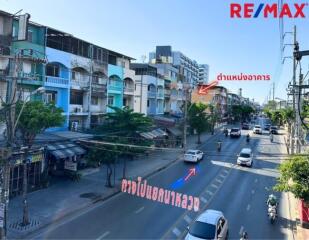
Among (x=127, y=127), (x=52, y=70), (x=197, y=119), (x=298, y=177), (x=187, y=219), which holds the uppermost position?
(x=52, y=70)

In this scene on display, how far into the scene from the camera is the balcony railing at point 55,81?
3182cm

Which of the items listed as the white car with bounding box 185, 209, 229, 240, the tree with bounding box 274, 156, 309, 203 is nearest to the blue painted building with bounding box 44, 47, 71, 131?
the white car with bounding box 185, 209, 229, 240

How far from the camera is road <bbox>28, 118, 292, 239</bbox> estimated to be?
18984 millimetres

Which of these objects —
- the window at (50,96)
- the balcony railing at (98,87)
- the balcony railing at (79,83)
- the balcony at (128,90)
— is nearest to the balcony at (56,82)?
the window at (50,96)

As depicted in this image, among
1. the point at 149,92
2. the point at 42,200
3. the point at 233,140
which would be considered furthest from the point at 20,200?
the point at 233,140

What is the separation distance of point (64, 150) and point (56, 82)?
282 inches

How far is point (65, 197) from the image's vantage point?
81.7 ft

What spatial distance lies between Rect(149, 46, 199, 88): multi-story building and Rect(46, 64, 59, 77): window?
4291cm

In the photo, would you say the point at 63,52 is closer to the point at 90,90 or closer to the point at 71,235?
the point at 90,90

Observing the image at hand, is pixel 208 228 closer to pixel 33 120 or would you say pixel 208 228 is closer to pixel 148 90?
pixel 33 120

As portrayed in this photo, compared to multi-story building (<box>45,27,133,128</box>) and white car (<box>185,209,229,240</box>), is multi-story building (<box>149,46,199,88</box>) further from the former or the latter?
white car (<box>185,209,229,240</box>)

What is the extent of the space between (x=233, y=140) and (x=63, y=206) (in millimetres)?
43547

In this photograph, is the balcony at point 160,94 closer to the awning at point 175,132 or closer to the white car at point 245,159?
the awning at point 175,132

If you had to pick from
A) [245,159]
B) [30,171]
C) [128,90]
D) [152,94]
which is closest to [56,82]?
[30,171]
